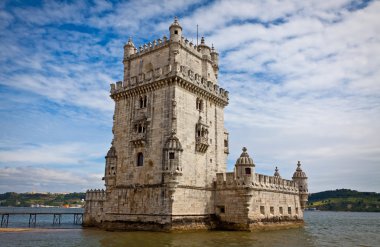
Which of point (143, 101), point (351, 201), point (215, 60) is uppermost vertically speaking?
point (215, 60)

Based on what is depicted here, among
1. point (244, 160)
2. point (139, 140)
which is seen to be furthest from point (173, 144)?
point (244, 160)

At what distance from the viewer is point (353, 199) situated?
550ft

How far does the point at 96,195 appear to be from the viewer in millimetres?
38875

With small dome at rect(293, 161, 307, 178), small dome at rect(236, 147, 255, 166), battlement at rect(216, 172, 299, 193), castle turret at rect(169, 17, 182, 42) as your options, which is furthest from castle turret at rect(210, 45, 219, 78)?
small dome at rect(293, 161, 307, 178)

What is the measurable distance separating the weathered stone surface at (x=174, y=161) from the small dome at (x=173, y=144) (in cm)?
10

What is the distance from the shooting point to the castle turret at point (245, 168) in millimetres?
34244

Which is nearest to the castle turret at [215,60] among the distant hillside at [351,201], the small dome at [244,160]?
the small dome at [244,160]

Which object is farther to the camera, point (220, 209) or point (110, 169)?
point (110, 169)

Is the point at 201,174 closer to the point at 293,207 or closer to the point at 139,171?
the point at 139,171

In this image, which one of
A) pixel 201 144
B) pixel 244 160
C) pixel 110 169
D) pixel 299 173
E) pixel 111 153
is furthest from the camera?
pixel 299 173

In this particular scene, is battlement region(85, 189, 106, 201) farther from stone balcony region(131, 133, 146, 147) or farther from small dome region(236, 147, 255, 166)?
small dome region(236, 147, 255, 166)

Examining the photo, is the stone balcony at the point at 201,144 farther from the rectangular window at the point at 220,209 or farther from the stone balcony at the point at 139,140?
the rectangular window at the point at 220,209

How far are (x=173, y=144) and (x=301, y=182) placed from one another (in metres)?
24.9

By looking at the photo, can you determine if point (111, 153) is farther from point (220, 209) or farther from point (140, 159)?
point (220, 209)
